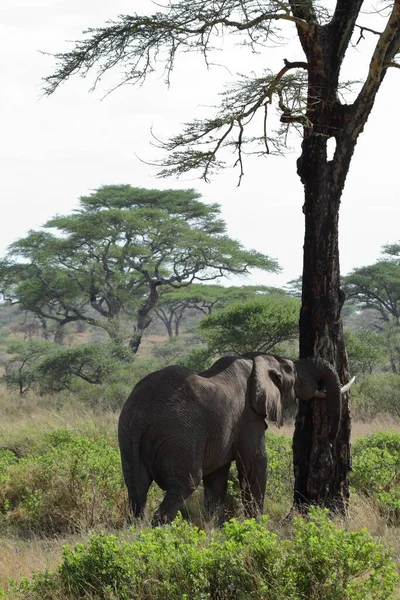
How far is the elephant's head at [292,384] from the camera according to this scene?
705cm

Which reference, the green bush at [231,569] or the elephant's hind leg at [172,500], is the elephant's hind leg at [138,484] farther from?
the green bush at [231,569]

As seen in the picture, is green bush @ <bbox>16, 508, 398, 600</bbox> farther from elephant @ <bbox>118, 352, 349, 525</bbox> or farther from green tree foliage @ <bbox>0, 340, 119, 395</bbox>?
green tree foliage @ <bbox>0, 340, 119, 395</bbox>

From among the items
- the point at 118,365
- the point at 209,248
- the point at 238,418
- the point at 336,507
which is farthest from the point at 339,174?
the point at 209,248

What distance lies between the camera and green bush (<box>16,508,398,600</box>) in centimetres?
423

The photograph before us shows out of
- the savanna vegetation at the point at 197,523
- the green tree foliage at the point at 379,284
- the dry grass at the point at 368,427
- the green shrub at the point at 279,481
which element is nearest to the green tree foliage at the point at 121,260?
the green tree foliage at the point at 379,284

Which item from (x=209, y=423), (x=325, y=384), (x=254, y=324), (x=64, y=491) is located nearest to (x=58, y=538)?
(x=64, y=491)

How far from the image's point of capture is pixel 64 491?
7746mm

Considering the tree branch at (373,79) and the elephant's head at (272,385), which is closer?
the elephant's head at (272,385)

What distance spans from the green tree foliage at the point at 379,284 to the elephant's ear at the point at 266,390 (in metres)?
27.2

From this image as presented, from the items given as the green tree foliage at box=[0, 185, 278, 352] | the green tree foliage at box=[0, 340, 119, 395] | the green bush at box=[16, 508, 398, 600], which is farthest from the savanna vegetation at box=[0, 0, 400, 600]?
the green tree foliage at box=[0, 185, 278, 352]

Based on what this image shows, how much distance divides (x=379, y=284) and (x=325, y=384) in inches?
1096

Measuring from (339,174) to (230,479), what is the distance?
3079mm

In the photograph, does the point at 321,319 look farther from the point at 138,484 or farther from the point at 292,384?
the point at 138,484

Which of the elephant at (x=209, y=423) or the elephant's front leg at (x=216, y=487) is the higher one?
the elephant at (x=209, y=423)
